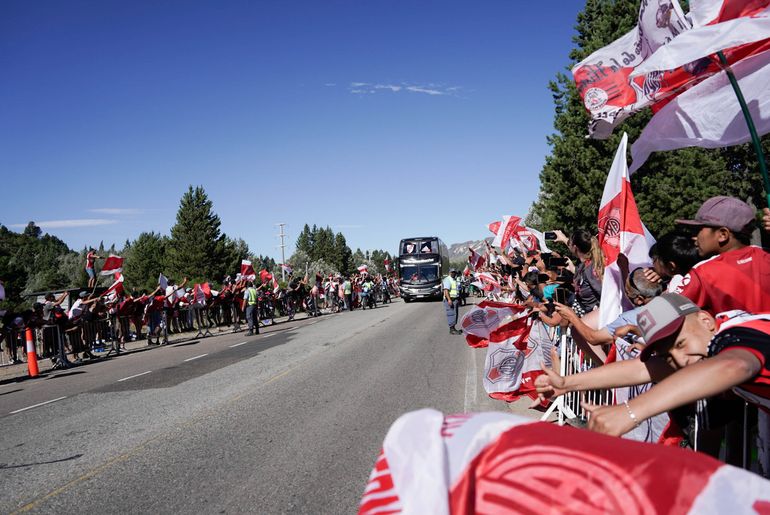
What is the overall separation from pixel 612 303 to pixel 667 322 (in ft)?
9.57

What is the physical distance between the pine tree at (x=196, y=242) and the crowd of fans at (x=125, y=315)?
43.8 metres

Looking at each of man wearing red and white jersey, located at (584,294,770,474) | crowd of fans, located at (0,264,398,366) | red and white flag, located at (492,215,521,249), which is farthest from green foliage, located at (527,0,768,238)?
man wearing red and white jersey, located at (584,294,770,474)

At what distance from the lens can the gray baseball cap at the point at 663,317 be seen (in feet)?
7.20

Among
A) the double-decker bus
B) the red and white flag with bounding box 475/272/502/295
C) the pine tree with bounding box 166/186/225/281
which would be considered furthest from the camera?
the pine tree with bounding box 166/186/225/281

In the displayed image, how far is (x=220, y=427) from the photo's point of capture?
661cm

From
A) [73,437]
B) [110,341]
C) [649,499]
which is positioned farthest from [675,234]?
[110,341]

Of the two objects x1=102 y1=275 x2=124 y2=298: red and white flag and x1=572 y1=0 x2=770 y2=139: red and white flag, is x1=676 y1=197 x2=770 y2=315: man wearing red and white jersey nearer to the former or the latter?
x1=572 y1=0 x2=770 y2=139: red and white flag

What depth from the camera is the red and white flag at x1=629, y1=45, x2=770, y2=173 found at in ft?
13.7

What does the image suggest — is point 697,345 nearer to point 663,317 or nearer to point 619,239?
point 663,317

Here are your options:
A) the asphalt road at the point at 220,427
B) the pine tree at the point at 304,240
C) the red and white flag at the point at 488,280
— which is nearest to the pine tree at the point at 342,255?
the pine tree at the point at 304,240

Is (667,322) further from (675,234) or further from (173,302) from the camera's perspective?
A: (173,302)

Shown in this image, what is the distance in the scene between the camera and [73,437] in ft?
21.8

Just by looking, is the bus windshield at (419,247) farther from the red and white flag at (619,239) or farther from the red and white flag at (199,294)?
the red and white flag at (619,239)

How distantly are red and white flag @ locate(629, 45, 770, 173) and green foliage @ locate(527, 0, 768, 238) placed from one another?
64.2 feet
